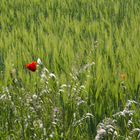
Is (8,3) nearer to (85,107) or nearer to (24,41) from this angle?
(24,41)

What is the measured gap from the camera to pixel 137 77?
1.93 metres

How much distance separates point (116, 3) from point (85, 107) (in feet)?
8.40

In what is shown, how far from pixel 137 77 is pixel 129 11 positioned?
6.36 feet

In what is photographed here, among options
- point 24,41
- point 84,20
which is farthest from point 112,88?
point 84,20

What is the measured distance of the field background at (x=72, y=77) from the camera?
5.10ft

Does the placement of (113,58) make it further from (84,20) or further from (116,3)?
(116,3)

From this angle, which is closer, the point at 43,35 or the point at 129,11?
the point at 43,35

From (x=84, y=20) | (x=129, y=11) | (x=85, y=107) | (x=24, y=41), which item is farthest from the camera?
(x=129, y=11)

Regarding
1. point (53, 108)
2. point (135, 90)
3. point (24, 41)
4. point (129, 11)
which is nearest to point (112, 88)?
point (135, 90)

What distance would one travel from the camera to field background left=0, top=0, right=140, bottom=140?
1.56 metres

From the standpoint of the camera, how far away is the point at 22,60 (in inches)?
98.5

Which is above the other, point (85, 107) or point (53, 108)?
point (53, 108)

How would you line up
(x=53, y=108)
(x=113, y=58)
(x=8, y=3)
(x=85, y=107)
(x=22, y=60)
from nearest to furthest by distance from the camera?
1. (x=53, y=108)
2. (x=85, y=107)
3. (x=113, y=58)
4. (x=22, y=60)
5. (x=8, y=3)

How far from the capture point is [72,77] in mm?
1707
